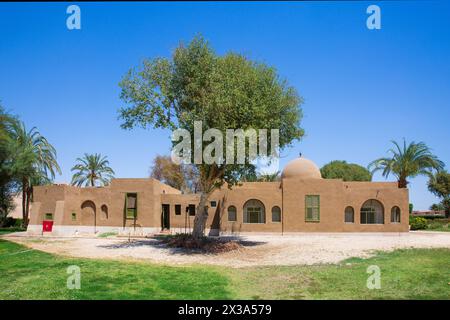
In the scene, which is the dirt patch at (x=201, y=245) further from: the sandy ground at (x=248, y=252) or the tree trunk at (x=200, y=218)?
the sandy ground at (x=248, y=252)

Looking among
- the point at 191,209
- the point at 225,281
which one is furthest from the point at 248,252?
the point at 191,209

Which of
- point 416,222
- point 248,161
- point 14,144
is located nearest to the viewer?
point 248,161

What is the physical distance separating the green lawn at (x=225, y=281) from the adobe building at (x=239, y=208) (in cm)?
1636

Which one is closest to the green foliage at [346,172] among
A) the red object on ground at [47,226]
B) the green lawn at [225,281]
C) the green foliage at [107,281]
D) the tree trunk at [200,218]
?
the tree trunk at [200,218]

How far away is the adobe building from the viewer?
35.7 metres

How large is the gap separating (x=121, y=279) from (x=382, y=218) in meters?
28.3

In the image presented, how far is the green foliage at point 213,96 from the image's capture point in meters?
23.3

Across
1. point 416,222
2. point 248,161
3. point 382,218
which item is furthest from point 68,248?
point 416,222

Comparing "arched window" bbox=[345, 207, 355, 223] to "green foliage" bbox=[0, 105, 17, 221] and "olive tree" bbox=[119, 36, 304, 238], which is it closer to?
"olive tree" bbox=[119, 36, 304, 238]

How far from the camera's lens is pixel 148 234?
116 feet

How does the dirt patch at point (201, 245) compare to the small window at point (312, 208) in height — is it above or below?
below

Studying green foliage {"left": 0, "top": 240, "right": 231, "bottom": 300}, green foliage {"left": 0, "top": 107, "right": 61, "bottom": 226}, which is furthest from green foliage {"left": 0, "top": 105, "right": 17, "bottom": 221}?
green foliage {"left": 0, "top": 240, "right": 231, "bottom": 300}

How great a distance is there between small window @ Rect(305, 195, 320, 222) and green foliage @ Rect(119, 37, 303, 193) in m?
10.5

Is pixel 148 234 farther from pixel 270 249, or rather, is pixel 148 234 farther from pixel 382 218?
pixel 382 218
